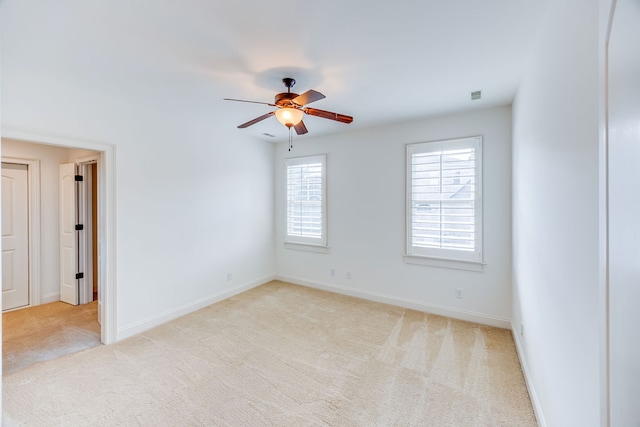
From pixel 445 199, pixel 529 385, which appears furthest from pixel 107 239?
pixel 529 385

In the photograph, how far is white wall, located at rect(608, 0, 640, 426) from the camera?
0.55 meters

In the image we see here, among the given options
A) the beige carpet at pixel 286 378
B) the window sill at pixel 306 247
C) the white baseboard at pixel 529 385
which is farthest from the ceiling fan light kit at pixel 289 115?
the white baseboard at pixel 529 385

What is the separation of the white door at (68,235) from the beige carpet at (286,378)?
6.28 ft

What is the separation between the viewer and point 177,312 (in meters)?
3.66

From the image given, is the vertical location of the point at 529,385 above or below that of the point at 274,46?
below

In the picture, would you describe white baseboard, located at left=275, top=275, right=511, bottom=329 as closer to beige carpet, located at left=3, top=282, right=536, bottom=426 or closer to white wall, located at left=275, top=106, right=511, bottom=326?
white wall, located at left=275, top=106, right=511, bottom=326

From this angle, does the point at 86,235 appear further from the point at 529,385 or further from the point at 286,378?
the point at 529,385

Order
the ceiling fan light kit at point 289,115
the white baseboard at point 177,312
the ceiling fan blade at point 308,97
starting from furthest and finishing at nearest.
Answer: the white baseboard at point 177,312 → the ceiling fan light kit at point 289,115 → the ceiling fan blade at point 308,97

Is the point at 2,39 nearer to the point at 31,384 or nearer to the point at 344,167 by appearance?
the point at 31,384

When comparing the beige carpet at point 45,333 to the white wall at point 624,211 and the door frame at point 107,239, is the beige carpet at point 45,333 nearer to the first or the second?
the door frame at point 107,239

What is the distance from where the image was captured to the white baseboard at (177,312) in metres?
3.15

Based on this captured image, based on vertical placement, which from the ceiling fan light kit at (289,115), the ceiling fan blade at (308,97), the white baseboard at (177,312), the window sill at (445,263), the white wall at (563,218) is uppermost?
the ceiling fan blade at (308,97)

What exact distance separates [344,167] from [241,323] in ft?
8.92

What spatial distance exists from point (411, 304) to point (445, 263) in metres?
0.77
